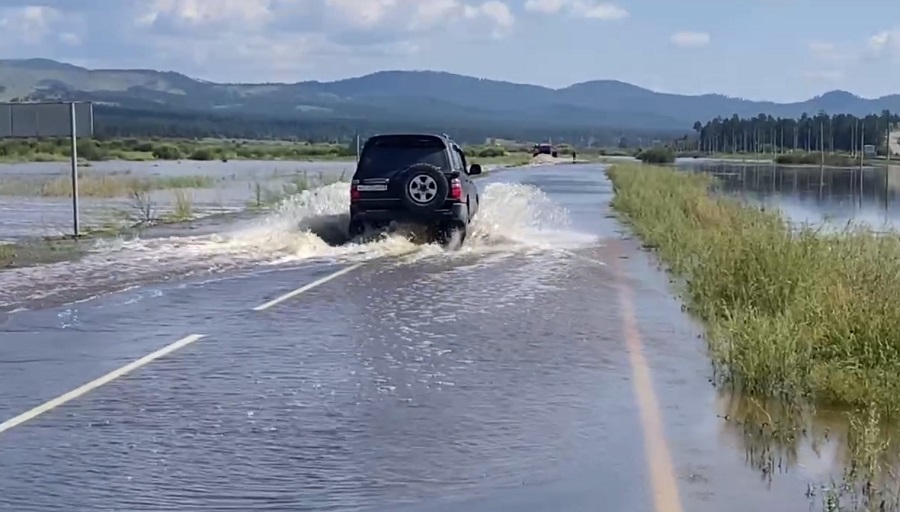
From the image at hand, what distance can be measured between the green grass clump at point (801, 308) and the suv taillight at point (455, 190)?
3312 millimetres

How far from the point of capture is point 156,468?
26.6 ft

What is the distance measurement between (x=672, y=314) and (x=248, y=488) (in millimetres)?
8048

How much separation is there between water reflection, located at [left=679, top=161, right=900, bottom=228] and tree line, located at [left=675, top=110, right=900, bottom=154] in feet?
188

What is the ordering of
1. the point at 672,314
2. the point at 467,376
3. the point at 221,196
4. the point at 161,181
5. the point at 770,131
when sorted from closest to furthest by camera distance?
1. the point at 467,376
2. the point at 672,314
3. the point at 221,196
4. the point at 161,181
5. the point at 770,131

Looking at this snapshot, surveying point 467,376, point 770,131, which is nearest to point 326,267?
point 467,376

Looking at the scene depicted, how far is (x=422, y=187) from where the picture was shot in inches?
864

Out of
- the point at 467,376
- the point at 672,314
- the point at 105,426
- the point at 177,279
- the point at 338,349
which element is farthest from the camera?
the point at 177,279

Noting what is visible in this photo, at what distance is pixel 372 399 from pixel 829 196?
127 feet

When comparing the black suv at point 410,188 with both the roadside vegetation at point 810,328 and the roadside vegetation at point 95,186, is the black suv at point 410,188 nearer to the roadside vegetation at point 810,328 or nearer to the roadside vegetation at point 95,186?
the roadside vegetation at point 810,328

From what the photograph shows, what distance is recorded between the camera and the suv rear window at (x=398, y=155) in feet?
73.4

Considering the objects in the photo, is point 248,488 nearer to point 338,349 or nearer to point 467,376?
point 467,376

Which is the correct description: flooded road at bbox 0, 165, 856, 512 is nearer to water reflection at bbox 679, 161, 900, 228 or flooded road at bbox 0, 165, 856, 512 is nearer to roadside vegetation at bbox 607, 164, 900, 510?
roadside vegetation at bbox 607, 164, 900, 510

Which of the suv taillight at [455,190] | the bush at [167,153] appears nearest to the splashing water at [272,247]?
the suv taillight at [455,190]

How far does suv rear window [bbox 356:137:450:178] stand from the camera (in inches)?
880
